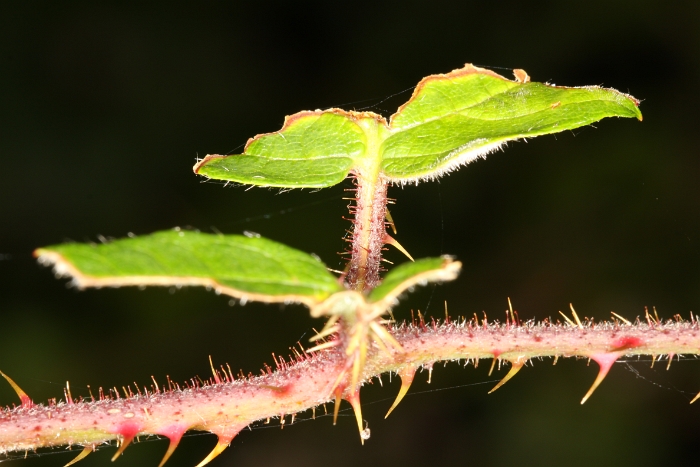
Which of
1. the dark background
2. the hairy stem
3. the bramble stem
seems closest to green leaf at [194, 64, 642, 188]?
the bramble stem

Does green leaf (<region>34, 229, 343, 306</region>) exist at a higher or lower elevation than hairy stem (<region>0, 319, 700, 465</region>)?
higher

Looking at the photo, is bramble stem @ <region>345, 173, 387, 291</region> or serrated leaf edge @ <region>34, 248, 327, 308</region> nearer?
serrated leaf edge @ <region>34, 248, 327, 308</region>

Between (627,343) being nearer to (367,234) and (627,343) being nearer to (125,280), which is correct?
(367,234)

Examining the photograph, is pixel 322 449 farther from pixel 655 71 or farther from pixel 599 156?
pixel 655 71

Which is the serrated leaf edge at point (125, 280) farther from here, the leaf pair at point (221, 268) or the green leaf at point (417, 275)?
the green leaf at point (417, 275)

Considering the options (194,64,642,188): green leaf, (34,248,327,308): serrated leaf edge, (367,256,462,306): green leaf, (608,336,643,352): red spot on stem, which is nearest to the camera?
(34,248,327,308): serrated leaf edge

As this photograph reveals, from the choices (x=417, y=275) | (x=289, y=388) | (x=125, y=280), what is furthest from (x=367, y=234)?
(x=125, y=280)

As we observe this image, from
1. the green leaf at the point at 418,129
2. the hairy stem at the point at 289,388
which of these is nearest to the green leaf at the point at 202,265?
the hairy stem at the point at 289,388

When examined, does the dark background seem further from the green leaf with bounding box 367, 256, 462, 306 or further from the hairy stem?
the green leaf with bounding box 367, 256, 462, 306
